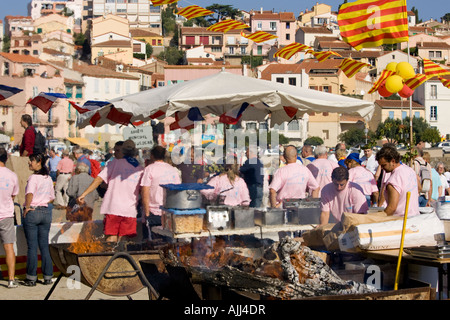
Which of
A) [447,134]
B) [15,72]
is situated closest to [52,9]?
[15,72]

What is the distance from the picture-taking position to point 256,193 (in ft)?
29.1

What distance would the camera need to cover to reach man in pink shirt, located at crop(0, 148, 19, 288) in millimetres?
7346

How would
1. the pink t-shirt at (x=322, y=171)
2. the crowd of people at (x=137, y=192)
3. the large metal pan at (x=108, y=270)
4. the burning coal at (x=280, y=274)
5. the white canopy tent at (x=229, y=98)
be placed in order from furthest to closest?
1. the pink t-shirt at (x=322, y=171)
2. the crowd of people at (x=137, y=192)
3. the white canopy tent at (x=229, y=98)
4. the large metal pan at (x=108, y=270)
5. the burning coal at (x=280, y=274)

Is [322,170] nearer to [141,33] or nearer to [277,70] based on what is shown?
[277,70]

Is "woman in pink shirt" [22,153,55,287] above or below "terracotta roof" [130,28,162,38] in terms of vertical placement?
below

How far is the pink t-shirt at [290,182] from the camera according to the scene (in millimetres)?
7949

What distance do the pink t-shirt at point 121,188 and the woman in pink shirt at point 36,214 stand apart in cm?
66

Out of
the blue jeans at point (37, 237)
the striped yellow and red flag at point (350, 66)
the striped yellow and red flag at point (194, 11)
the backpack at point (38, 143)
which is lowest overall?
the blue jeans at point (37, 237)

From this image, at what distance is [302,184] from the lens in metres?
8.00

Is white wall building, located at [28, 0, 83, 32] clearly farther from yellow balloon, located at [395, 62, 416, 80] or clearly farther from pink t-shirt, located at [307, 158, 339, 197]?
yellow balloon, located at [395, 62, 416, 80]

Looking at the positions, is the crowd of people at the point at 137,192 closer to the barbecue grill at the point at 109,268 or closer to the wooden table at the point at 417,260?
the barbecue grill at the point at 109,268

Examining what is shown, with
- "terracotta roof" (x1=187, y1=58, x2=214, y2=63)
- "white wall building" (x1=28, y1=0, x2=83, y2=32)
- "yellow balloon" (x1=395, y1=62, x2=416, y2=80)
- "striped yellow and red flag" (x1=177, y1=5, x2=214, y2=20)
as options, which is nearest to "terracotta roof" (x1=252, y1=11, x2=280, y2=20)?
"terracotta roof" (x1=187, y1=58, x2=214, y2=63)

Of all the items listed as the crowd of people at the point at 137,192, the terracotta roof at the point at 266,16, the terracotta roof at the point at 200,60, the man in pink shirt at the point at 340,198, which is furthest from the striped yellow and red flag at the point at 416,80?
the terracotta roof at the point at 266,16

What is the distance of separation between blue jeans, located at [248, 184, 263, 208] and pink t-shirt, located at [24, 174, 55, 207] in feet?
8.61
